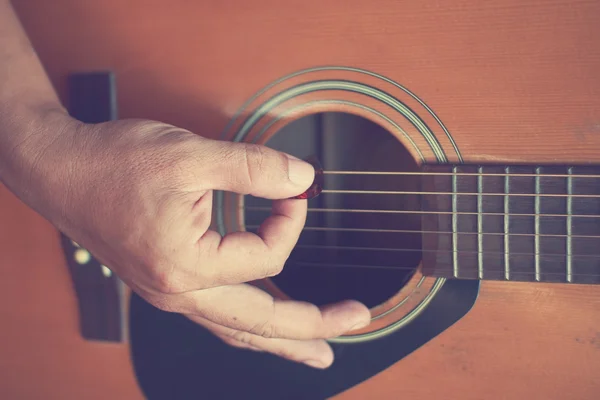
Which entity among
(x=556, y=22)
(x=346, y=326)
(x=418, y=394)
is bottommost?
(x=418, y=394)

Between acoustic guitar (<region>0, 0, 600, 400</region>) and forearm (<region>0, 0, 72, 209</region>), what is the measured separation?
64 millimetres

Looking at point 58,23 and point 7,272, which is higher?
point 58,23

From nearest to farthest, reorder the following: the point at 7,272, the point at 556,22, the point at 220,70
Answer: the point at 556,22
the point at 220,70
the point at 7,272

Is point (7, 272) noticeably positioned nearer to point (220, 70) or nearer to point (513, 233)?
point (220, 70)

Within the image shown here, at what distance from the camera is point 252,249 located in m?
0.65

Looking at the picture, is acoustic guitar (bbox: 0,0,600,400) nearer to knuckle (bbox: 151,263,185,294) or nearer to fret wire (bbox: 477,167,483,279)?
fret wire (bbox: 477,167,483,279)

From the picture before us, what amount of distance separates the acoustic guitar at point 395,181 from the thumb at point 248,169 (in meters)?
0.18

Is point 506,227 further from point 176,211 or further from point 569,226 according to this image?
point 176,211

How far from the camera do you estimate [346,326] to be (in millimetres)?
784

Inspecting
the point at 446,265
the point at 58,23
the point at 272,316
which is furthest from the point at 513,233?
the point at 58,23

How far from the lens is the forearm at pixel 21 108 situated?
0.73m

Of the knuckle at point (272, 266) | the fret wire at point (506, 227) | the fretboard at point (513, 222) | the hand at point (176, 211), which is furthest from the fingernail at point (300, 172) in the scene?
the fret wire at point (506, 227)

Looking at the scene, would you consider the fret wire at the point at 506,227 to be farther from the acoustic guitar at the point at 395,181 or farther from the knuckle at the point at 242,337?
the knuckle at the point at 242,337

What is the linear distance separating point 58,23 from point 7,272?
0.52 meters
